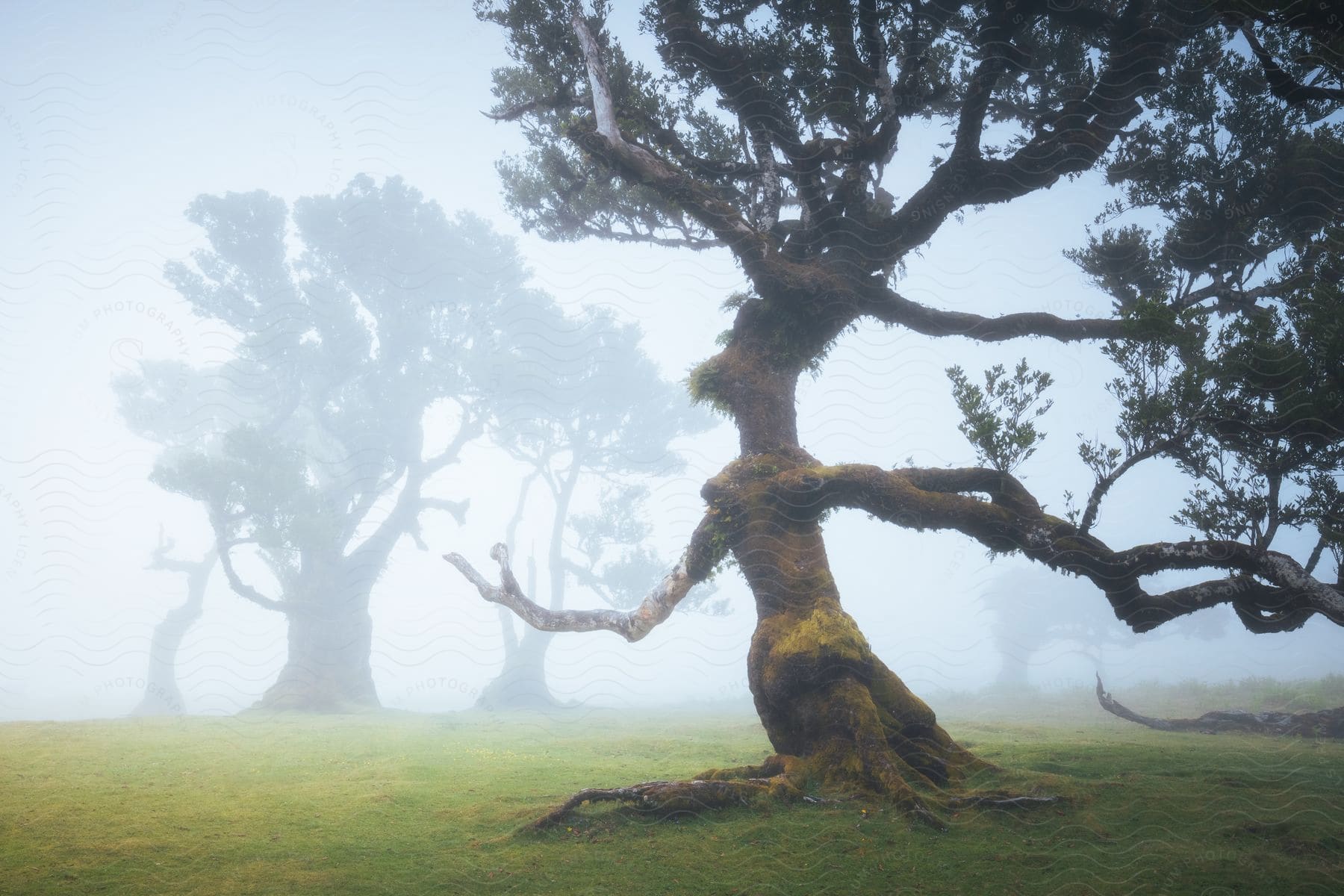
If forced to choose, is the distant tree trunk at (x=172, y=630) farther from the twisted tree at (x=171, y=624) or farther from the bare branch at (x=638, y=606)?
the bare branch at (x=638, y=606)

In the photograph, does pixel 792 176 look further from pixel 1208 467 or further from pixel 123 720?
pixel 123 720

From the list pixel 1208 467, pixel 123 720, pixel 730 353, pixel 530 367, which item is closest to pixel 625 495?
pixel 530 367

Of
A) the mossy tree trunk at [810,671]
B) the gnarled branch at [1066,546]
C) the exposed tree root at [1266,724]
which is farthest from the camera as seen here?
the exposed tree root at [1266,724]

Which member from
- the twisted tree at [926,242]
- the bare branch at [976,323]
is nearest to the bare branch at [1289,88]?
the twisted tree at [926,242]

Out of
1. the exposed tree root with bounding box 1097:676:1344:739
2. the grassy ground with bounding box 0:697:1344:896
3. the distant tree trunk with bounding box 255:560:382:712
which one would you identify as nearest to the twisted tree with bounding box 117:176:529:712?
the distant tree trunk with bounding box 255:560:382:712

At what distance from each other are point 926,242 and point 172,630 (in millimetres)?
35113

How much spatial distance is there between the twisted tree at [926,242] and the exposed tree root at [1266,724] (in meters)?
7.29

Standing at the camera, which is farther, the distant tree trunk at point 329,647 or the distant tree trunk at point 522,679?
the distant tree trunk at point 522,679

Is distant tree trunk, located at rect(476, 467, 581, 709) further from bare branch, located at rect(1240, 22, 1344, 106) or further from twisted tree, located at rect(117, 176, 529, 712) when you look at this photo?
bare branch, located at rect(1240, 22, 1344, 106)

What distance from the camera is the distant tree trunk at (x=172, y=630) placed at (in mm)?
28781

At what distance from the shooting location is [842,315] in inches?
377

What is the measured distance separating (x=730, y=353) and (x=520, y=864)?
23.6 feet

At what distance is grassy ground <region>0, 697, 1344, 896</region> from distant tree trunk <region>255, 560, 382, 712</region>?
1509 cm

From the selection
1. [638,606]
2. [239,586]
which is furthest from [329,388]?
[638,606]
